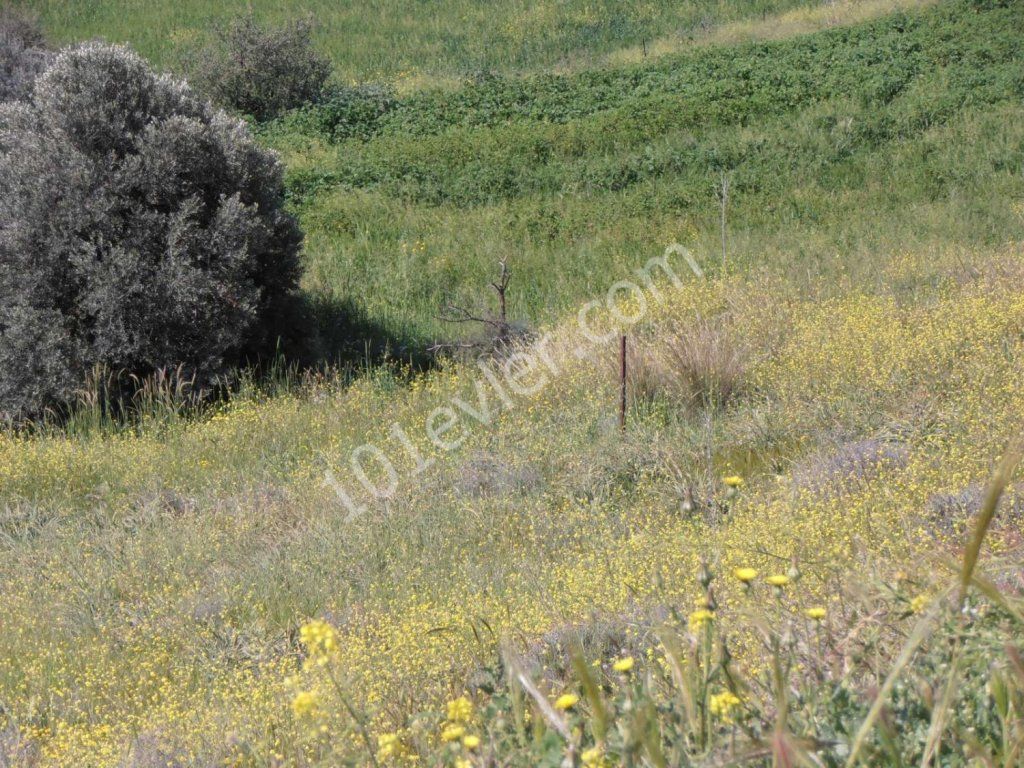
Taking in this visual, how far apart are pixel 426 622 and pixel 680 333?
3.79 meters

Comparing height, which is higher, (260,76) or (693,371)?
(260,76)

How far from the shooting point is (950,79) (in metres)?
16.4

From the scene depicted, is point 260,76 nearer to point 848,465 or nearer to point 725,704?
point 848,465

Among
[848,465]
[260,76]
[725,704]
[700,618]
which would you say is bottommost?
[848,465]

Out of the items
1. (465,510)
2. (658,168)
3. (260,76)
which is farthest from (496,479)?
(260,76)

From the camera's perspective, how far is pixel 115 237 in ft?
26.0

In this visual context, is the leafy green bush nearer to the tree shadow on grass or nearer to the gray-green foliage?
the tree shadow on grass

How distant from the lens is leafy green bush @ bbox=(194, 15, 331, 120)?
19.2 metres

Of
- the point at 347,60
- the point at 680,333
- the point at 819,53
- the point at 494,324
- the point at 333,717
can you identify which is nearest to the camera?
the point at 333,717

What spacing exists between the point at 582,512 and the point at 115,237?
15.1 ft

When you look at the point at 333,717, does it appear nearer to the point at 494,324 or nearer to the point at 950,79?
the point at 494,324

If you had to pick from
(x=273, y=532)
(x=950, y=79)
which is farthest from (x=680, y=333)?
(x=950, y=79)

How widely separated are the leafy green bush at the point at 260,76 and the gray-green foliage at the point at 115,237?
36.5ft

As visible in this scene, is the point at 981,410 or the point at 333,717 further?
the point at 981,410
